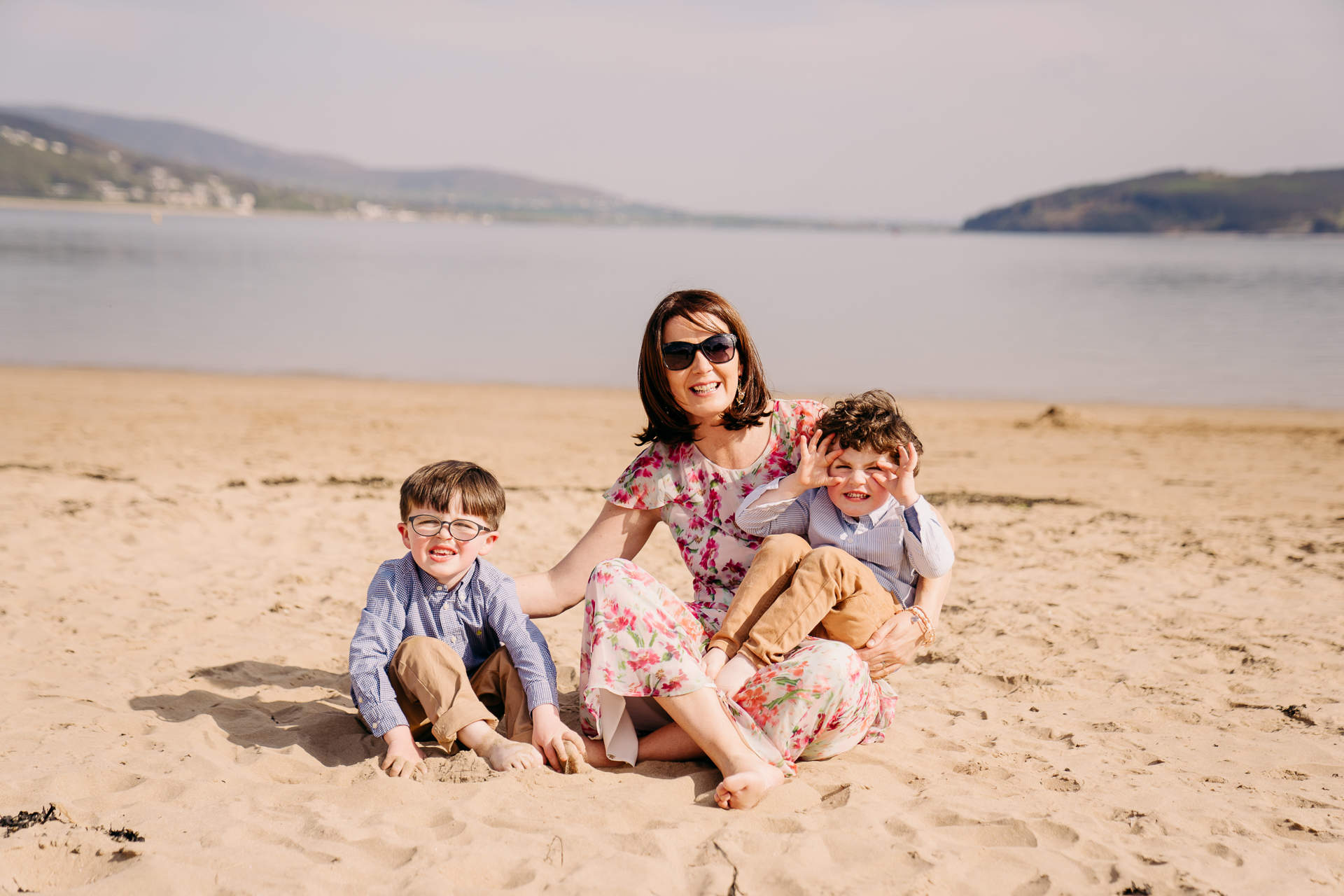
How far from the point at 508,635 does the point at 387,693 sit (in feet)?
1.42

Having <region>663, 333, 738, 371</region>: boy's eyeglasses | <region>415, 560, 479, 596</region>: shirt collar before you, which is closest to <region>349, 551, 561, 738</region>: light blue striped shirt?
<region>415, 560, 479, 596</region>: shirt collar

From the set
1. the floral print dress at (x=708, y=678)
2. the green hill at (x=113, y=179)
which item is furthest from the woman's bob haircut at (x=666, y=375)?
the green hill at (x=113, y=179)

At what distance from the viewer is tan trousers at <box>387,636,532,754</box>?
10.3 feet

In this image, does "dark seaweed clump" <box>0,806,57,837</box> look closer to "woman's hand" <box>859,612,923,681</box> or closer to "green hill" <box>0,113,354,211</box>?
"woman's hand" <box>859,612,923,681</box>

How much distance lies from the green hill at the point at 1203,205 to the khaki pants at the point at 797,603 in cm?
12784

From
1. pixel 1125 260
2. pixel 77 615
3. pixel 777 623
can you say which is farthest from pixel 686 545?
pixel 1125 260

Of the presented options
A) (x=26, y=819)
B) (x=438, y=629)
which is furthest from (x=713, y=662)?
(x=26, y=819)

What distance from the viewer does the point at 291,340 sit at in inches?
771

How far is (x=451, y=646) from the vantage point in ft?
10.9

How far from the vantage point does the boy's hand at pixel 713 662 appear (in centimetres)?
307

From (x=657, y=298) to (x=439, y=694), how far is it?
27.1 m

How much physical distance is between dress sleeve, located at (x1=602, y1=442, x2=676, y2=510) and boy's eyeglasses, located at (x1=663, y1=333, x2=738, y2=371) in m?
0.36

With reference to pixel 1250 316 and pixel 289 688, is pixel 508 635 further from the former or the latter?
pixel 1250 316

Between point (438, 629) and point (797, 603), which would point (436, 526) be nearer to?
point (438, 629)
